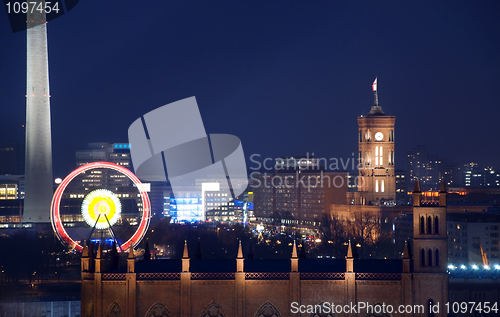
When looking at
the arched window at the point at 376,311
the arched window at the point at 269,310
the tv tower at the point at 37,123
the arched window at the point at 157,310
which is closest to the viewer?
the arched window at the point at 376,311

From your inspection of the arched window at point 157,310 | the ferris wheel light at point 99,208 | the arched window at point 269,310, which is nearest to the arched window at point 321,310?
the arched window at point 269,310

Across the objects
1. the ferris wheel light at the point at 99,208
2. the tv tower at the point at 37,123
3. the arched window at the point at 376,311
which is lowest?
the arched window at the point at 376,311

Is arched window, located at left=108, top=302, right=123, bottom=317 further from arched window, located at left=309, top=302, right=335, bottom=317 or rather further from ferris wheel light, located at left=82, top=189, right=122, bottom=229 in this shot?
ferris wheel light, located at left=82, top=189, right=122, bottom=229

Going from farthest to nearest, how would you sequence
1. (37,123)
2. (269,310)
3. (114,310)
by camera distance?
(37,123) < (114,310) < (269,310)

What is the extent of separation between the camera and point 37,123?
157375 mm

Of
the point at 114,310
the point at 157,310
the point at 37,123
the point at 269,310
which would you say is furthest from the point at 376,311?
the point at 37,123

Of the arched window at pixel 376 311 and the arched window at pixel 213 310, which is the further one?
the arched window at pixel 213 310

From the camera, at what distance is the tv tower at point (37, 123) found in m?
154

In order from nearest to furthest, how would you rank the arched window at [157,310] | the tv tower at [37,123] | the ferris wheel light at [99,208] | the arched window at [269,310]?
1. the arched window at [269,310]
2. the arched window at [157,310]
3. the ferris wheel light at [99,208]
4. the tv tower at [37,123]

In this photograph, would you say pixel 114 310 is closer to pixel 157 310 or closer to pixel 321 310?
pixel 157 310

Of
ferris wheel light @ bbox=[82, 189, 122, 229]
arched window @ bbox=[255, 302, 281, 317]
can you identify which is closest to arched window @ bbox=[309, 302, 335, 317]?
arched window @ bbox=[255, 302, 281, 317]

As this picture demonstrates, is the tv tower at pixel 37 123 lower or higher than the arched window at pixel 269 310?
higher

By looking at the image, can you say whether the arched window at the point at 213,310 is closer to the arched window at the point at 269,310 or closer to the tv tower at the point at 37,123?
the arched window at the point at 269,310

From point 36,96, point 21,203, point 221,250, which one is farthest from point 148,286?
point 21,203
